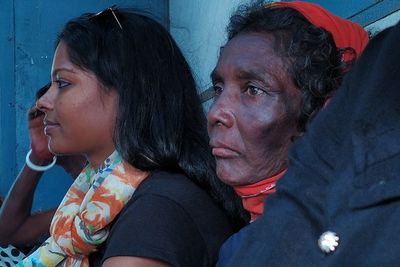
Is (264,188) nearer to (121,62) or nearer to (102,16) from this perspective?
(121,62)

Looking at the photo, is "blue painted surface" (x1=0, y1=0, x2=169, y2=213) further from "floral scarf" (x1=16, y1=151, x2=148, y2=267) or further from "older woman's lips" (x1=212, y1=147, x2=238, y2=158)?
"older woman's lips" (x1=212, y1=147, x2=238, y2=158)

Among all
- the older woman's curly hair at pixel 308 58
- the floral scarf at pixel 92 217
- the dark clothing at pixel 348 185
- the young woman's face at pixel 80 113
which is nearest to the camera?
the dark clothing at pixel 348 185

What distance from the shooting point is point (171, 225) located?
4.73 ft

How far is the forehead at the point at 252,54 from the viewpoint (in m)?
1.36

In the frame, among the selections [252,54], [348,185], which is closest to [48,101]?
[252,54]

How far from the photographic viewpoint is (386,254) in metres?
0.66

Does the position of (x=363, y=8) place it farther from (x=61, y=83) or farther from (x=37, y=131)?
(x=37, y=131)

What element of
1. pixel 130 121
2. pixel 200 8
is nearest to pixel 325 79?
pixel 130 121

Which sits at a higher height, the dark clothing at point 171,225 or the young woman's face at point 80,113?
the young woman's face at point 80,113

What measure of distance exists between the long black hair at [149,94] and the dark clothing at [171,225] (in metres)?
0.08

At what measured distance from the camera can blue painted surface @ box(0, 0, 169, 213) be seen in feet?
13.0

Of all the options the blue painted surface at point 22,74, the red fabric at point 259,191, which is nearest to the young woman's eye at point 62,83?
the red fabric at point 259,191

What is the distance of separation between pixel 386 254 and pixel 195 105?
124 centimetres

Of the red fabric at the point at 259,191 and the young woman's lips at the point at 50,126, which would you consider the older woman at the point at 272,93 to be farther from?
the young woman's lips at the point at 50,126
